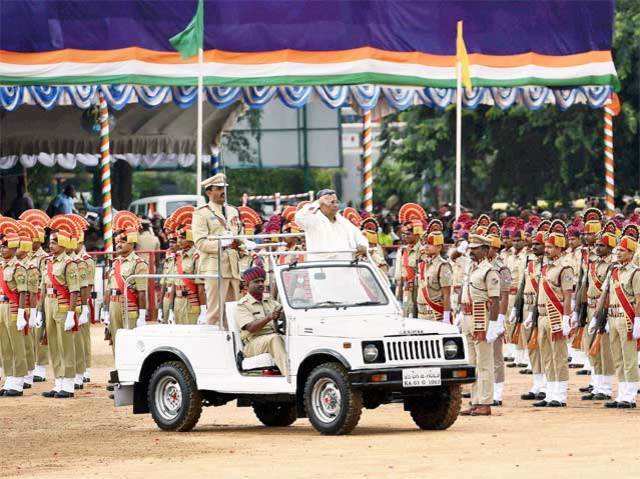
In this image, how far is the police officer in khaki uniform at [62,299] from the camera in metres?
23.2

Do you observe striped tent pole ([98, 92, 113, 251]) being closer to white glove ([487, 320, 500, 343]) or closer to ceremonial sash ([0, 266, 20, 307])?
ceremonial sash ([0, 266, 20, 307])

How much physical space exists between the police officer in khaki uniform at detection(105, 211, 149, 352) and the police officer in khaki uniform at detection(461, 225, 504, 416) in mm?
5260

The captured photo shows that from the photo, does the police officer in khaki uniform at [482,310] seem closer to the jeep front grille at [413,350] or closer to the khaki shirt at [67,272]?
the jeep front grille at [413,350]

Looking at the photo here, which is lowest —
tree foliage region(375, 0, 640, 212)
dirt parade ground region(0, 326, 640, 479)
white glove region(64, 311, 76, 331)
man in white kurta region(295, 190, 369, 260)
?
dirt parade ground region(0, 326, 640, 479)

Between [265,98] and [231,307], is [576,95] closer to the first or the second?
[265,98]

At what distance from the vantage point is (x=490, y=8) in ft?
118

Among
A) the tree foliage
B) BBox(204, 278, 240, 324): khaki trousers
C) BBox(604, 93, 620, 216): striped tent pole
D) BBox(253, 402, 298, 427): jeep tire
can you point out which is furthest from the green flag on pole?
the tree foliage

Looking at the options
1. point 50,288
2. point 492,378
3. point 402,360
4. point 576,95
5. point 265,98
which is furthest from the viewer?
point 576,95

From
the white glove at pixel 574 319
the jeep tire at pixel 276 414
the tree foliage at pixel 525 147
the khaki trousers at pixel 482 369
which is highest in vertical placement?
the tree foliage at pixel 525 147

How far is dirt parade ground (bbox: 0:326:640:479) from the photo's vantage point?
14.9 m

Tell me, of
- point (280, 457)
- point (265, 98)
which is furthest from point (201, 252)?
point (265, 98)

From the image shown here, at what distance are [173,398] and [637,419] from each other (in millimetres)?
4816

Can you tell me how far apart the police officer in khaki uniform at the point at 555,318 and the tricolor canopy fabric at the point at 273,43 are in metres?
13.7

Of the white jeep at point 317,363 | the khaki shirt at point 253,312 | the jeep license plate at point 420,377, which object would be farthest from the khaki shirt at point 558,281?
the khaki shirt at point 253,312
